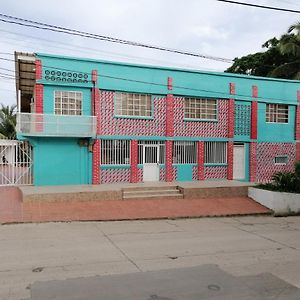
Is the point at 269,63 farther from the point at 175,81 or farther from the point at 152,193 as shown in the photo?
the point at 152,193

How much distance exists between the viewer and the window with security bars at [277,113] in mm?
22891

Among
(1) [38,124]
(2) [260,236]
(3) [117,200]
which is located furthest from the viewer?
(1) [38,124]

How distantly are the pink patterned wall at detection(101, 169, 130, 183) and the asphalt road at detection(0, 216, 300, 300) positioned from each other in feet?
22.9

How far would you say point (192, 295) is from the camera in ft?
18.4

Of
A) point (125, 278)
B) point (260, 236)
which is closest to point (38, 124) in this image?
point (260, 236)

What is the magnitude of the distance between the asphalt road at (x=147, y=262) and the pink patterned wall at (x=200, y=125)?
902cm

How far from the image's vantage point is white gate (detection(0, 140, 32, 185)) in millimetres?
18609

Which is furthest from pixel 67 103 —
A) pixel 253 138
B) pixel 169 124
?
pixel 253 138

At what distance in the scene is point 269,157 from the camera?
23.0m

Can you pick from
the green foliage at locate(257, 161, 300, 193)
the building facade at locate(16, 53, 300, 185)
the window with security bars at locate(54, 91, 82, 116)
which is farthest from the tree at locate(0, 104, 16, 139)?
the green foliage at locate(257, 161, 300, 193)

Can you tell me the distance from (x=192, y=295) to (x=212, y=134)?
53.3 ft

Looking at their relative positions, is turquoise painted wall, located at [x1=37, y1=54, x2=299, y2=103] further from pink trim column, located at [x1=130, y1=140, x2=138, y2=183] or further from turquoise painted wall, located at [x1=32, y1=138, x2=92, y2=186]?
turquoise painted wall, located at [x1=32, y1=138, x2=92, y2=186]

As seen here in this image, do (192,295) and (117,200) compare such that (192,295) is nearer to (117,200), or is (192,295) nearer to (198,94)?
(117,200)

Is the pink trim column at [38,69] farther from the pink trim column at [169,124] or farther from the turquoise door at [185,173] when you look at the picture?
the turquoise door at [185,173]
